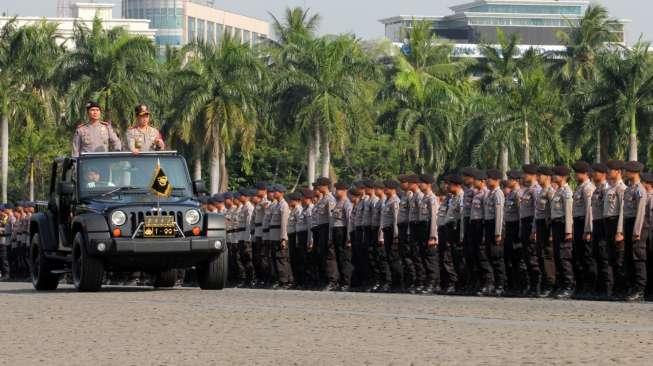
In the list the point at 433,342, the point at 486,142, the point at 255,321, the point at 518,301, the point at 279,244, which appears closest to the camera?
the point at 433,342

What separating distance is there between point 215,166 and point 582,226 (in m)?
58.3

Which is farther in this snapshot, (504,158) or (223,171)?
(504,158)

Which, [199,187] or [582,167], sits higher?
[582,167]

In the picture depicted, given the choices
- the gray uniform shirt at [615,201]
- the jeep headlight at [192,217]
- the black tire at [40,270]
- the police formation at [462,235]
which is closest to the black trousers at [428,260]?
the police formation at [462,235]

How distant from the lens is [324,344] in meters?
13.4

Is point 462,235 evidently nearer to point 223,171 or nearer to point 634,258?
point 634,258

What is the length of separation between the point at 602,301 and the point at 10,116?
66.2 m

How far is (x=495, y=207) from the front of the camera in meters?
24.1

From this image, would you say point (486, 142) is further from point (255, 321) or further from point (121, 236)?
point (255, 321)

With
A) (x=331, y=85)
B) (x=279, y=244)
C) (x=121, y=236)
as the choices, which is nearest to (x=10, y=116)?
(x=331, y=85)

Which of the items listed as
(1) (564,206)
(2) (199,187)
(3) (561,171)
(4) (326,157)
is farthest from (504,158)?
(1) (564,206)

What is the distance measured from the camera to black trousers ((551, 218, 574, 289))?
22.4 metres

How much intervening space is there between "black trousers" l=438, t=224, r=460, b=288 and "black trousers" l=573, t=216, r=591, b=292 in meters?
3.09

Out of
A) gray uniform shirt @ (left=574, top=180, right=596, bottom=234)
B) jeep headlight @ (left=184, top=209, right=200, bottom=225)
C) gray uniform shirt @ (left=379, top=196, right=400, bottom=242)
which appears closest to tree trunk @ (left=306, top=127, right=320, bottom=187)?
gray uniform shirt @ (left=379, top=196, right=400, bottom=242)
